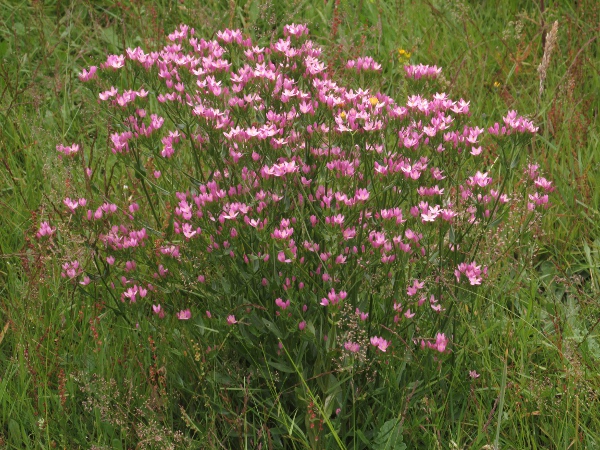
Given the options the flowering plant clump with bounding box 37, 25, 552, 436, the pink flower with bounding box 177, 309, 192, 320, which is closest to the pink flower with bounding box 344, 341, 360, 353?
the flowering plant clump with bounding box 37, 25, 552, 436

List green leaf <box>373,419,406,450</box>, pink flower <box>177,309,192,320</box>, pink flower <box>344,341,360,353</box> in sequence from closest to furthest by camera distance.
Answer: pink flower <box>344,341,360,353</box> < green leaf <box>373,419,406,450</box> < pink flower <box>177,309,192,320</box>

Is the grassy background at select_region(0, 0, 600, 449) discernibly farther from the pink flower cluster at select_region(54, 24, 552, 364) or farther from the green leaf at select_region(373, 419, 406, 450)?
the pink flower cluster at select_region(54, 24, 552, 364)

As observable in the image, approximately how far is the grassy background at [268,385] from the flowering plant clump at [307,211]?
216 millimetres

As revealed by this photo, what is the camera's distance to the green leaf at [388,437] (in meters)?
2.66

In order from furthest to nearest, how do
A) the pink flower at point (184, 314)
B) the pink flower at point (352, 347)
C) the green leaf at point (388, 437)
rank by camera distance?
the pink flower at point (184, 314), the green leaf at point (388, 437), the pink flower at point (352, 347)

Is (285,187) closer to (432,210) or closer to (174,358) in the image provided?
(432,210)

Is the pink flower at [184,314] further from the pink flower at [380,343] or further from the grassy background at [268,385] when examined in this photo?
the pink flower at [380,343]

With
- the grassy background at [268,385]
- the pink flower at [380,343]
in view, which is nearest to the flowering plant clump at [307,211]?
the pink flower at [380,343]

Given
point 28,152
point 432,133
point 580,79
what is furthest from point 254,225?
point 580,79

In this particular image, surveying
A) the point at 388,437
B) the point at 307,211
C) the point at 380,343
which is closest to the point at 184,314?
the point at 307,211

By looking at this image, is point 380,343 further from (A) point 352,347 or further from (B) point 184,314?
(B) point 184,314

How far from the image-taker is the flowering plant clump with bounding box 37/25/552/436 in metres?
2.60

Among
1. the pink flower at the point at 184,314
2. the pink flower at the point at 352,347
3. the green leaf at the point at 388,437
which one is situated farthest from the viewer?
the pink flower at the point at 184,314

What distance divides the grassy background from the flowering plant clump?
216 mm
